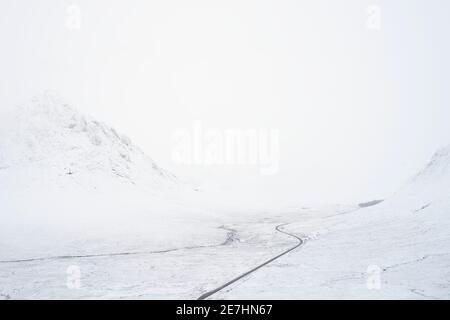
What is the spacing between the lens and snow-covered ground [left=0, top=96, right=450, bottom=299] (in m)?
10.3

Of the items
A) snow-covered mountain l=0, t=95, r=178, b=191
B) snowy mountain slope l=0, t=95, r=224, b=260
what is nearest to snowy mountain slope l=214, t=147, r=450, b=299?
snowy mountain slope l=0, t=95, r=224, b=260

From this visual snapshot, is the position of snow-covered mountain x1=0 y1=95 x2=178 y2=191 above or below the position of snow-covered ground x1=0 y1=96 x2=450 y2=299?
above

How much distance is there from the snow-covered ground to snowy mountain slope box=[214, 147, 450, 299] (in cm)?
5

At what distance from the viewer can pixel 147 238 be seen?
2286cm

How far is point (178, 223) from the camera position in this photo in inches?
1175

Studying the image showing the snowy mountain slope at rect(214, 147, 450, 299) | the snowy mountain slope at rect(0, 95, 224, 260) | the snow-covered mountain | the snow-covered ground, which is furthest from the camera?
the snow-covered mountain

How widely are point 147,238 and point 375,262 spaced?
13.6 meters

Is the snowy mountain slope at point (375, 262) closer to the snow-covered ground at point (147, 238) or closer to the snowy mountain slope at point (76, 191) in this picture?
the snow-covered ground at point (147, 238)

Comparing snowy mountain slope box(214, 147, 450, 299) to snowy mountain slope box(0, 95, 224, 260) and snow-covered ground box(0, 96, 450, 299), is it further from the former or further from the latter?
snowy mountain slope box(0, 95, 224, 260)

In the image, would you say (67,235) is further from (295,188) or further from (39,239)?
(295,188)
